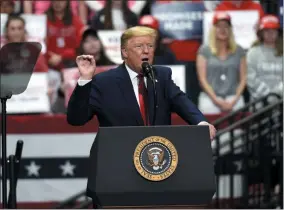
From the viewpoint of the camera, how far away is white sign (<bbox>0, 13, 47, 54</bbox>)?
37.6 feet

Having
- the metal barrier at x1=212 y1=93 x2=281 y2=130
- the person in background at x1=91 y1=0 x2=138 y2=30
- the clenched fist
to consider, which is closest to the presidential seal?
the clenched fist

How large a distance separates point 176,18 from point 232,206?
2410mm

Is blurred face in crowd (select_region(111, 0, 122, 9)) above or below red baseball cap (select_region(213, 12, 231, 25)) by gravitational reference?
above

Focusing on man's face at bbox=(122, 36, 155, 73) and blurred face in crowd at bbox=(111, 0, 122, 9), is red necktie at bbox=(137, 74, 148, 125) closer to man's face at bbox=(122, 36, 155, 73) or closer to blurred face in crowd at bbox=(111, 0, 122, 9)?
man's face at bbox=(122, 36, 155, 73)

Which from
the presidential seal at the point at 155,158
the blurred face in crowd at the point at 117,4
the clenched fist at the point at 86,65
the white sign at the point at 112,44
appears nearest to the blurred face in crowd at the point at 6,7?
the white sign at the point at 112,44

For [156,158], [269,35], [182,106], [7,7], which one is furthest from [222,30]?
[156,158]

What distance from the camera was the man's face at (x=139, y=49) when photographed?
627cm

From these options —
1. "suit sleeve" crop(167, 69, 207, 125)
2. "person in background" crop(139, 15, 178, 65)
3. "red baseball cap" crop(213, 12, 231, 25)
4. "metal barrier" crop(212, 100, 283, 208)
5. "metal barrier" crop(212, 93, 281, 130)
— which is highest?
"red baseball cap" crop(213, 12, 231, 25)

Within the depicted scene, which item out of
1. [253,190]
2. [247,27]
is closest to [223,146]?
[253,190]

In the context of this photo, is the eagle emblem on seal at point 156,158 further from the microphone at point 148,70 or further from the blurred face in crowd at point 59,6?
the blurred face in crowd at point 59,6

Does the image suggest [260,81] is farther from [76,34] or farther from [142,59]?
[142,59]

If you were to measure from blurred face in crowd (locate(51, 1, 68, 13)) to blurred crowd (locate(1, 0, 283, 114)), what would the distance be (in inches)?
0.5

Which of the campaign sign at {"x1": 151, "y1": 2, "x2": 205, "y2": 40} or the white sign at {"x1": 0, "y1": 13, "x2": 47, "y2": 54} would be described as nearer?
the white sign at {"x1": 0, "y1": 13, "x2": 47, "y2": 54}

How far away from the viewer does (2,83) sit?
267 inches
